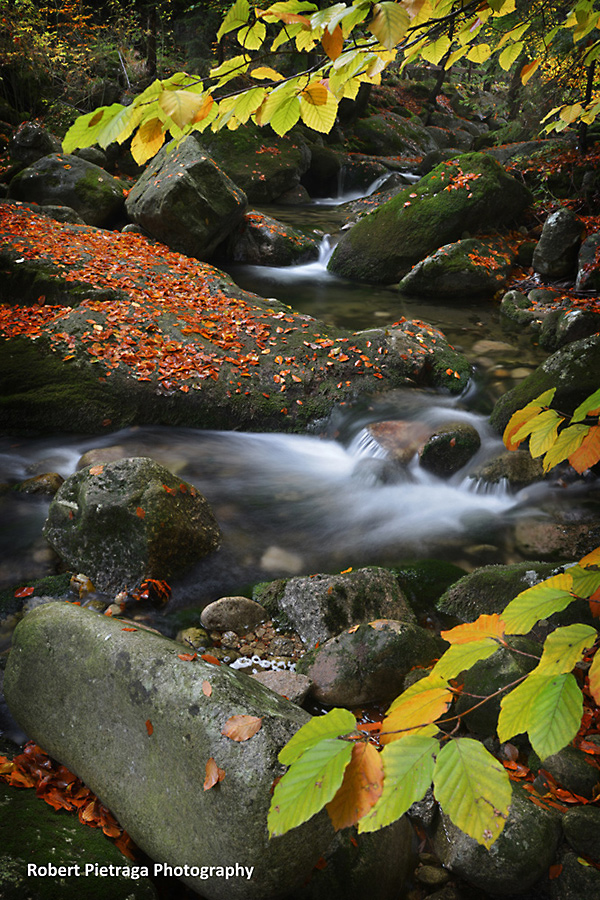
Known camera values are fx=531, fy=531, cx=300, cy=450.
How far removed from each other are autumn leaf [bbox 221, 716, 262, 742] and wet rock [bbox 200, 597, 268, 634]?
1.83 m

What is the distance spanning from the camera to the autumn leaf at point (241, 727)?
2074 mm

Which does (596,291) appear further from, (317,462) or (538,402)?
(538,402)

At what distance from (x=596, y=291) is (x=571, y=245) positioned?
1.23 meters

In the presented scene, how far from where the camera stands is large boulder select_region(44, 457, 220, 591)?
4.07 meters

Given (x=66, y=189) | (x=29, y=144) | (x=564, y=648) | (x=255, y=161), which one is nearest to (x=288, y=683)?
(x=564, y=648)

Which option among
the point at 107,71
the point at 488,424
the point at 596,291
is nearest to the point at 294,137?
the point at 107,71

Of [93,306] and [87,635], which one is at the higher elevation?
[93,306]

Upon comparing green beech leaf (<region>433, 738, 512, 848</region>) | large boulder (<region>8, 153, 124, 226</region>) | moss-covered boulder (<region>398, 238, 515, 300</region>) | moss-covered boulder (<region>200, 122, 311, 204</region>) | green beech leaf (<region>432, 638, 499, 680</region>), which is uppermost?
moss-covered boulder (<region>200, 122, 311, 204</region>)

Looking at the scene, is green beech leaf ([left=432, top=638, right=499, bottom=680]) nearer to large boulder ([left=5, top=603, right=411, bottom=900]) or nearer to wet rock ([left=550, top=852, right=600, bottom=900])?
large boulder ([left=5, top=603, right=411, bottom=900])

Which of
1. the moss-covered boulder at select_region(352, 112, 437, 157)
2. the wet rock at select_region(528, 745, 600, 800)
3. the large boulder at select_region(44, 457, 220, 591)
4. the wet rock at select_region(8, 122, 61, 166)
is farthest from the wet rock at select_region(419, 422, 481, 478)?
the moss-covered boulder at select_region(352, 112, 437, 157)

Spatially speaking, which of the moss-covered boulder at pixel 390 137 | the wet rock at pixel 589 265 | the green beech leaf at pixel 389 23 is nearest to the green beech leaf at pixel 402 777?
the green beech leaf at pixel 389 23

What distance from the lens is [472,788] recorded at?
932mm

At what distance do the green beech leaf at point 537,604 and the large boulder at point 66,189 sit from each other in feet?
42.2

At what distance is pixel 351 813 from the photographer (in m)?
0.95
